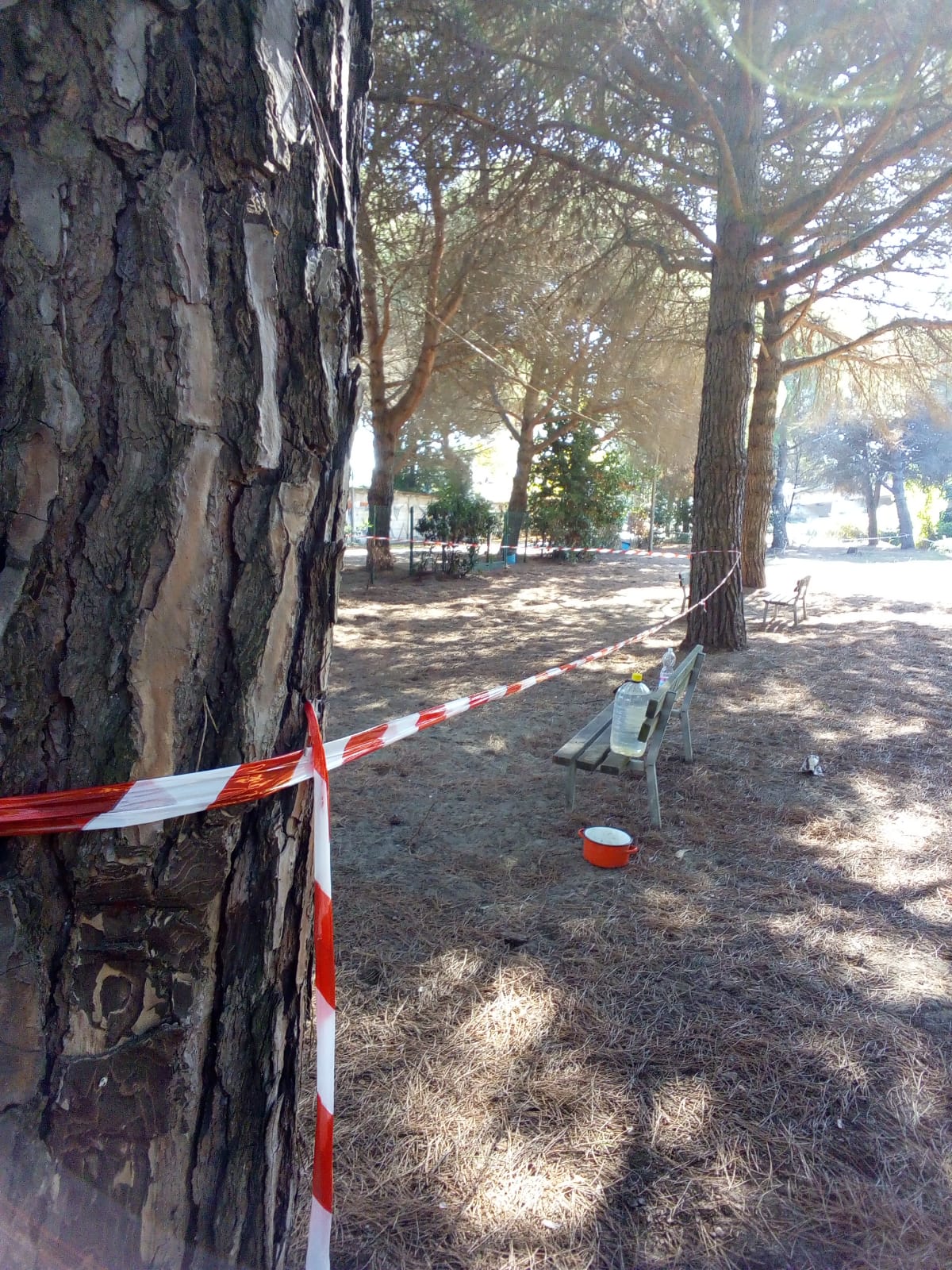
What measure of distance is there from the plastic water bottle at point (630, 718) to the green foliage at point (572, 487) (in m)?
17.6

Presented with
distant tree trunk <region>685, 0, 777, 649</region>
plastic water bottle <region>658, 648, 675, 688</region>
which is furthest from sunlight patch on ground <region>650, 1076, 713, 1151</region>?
distant tree trunk <region>685, 0, 777, 649</region>

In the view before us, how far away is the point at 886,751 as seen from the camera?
506 cm

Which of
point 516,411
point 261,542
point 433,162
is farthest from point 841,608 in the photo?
point 516,411

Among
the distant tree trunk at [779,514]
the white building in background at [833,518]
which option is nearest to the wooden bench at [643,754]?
the distant tree trunk at [779,514]

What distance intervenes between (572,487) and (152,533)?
20599 millimetres

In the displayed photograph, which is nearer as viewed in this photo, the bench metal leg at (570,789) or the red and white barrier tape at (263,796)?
the red and white barrier tape at (263,796)

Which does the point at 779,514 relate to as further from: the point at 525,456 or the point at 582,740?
the point at 582,740

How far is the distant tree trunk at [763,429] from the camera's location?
482 inches

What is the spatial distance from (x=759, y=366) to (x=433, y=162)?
259 inches

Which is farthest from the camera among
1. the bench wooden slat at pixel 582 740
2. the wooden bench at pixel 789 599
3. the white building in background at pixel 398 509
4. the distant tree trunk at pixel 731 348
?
the white building in background at pixel 398 509

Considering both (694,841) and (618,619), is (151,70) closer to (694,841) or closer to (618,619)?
(694,841)

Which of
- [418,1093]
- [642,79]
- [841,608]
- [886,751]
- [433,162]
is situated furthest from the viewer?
[841,608]

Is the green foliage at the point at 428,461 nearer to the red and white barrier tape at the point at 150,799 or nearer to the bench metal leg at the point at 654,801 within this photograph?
the bench metal leg at the point at 654,801

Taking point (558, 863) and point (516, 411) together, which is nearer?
point (558, 863)
